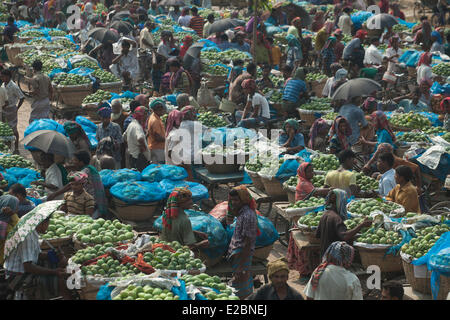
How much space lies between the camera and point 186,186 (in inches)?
391

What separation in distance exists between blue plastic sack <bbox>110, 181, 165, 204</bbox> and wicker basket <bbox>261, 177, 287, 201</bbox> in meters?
1.55

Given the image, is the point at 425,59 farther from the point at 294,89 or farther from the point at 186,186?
the point at 186,186

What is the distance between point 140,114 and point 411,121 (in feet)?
14.9

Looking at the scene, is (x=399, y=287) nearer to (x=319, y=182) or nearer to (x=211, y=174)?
(x=319, y=182)

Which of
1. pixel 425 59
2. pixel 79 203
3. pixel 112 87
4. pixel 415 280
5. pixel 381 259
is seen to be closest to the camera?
pixel 415 280

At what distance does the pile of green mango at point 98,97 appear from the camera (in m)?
13.7

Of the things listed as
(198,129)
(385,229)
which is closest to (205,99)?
(198,129)

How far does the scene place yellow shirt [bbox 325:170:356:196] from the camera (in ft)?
31.7

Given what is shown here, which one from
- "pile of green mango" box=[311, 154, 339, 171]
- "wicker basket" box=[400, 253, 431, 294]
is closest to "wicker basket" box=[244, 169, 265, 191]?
"pile of green mango" box=[311, 154, 339, 171]

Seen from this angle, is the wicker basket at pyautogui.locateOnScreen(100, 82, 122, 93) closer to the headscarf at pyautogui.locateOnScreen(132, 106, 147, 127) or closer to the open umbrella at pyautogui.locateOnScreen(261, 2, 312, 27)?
the headscarf at pyautogui.locateOnScreen(132, 106, 147, 127)

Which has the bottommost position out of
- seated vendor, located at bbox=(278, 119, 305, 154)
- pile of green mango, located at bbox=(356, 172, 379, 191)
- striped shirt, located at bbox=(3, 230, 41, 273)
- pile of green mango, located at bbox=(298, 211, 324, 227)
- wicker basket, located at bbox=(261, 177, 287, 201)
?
wicker basket, located at bbox=(261, 177, 287, 201)

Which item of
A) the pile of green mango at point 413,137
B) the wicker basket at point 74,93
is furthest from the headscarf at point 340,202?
the wicker basket at point 74,93

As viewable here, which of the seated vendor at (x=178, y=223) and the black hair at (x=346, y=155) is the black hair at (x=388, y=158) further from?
the seated vendor at (x=178, y=223)

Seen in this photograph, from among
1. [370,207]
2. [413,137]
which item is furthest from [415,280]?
[413,137]
